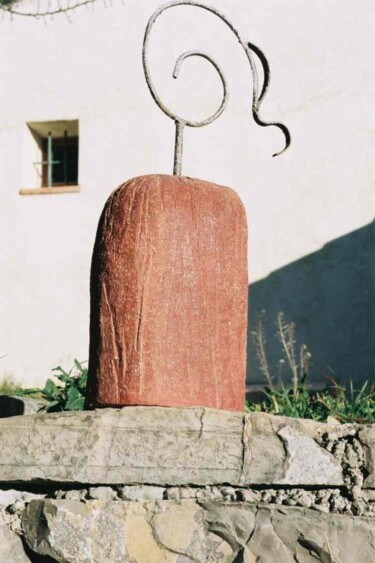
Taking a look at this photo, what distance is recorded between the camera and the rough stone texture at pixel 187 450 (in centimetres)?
232

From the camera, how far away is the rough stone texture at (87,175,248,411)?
2.62 metres

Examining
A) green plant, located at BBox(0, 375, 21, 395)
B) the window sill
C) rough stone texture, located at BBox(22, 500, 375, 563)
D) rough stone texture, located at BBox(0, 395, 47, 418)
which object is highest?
the window sill

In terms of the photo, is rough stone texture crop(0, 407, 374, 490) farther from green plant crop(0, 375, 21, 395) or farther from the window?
the window

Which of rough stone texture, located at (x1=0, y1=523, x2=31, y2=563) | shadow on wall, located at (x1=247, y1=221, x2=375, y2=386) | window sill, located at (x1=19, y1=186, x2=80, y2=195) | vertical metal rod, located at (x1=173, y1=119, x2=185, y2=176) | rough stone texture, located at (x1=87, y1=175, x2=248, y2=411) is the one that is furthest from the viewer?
window sill, located at (x1=19, y1=186, x2=80, y2=195)

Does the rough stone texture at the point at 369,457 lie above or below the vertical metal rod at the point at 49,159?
below

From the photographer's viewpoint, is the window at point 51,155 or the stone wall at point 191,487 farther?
the window at point 51,155

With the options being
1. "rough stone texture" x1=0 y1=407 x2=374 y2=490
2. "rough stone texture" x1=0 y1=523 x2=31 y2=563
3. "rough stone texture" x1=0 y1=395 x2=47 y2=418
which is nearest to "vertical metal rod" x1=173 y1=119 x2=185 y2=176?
"rough stone texture" x1=0 y1=407 x2=374 y2=490

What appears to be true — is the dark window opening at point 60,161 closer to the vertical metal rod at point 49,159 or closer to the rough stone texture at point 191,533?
the vertical metal rod at point 49,159

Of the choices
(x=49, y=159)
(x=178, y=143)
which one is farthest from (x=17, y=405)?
(x=49, y=159)

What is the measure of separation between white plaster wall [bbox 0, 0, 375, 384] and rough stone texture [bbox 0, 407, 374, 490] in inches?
205

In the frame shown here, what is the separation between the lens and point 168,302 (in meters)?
2.63

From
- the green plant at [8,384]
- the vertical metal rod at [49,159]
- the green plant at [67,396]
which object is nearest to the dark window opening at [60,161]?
the vertical metal rod at [49,159]

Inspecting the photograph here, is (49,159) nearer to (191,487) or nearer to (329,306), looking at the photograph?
(329,306)

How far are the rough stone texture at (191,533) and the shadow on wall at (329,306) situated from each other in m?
5.08
